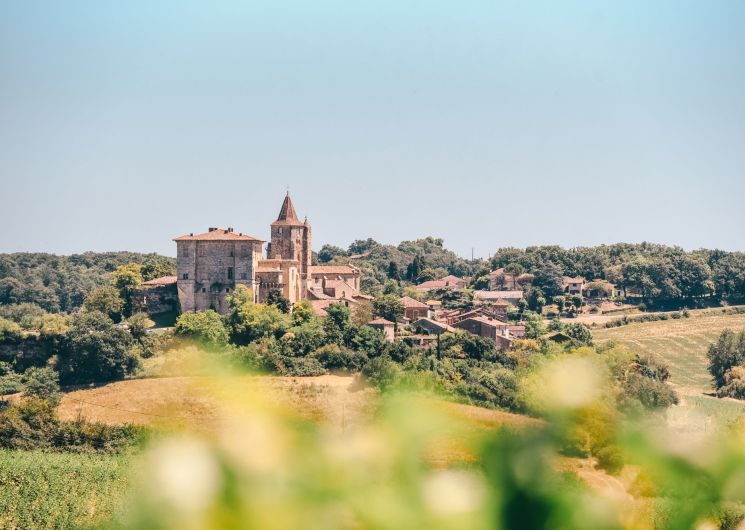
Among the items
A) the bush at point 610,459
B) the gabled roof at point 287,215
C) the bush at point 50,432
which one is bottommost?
the bush at point 50,432

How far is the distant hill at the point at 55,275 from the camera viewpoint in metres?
67.4

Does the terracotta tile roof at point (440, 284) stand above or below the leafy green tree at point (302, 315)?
above

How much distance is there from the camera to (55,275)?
74.1 m

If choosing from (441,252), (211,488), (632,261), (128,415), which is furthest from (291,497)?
(441,252)

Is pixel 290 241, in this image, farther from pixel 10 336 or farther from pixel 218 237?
pixel 10 336

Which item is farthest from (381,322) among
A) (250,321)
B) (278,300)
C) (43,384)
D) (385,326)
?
(43,384)

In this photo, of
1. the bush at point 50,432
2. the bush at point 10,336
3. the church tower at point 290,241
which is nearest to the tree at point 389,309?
the church tower at point 290,241

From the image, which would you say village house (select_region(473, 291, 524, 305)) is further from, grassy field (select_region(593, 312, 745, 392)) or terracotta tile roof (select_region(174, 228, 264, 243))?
terracotta tile roof (select_region(174, 228, 264, 243))

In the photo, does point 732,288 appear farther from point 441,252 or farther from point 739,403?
point 441,252

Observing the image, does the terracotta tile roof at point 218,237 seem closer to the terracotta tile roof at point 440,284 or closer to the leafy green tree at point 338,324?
the leafy green tree at point 338,324

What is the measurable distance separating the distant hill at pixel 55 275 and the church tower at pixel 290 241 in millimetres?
18261

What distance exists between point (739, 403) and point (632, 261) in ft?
103

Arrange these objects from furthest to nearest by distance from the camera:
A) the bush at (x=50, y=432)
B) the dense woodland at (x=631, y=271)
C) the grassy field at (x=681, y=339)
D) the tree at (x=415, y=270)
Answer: the tree at (x=415, y=270)
the dense woodland at (x=631, y=271)
the grassy field at (x=681, y=339)
the bush at (x=50, y=432)

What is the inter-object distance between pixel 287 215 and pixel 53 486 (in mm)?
22104
